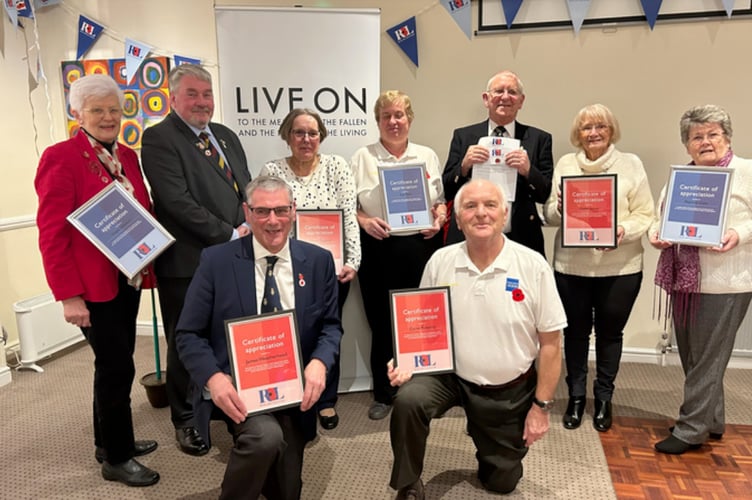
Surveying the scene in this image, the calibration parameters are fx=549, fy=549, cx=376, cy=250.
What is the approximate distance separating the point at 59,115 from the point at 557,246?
12.1 ft

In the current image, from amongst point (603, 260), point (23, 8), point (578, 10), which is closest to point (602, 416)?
point (603, 260)

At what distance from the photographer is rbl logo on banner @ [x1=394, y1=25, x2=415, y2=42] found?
3488 mm

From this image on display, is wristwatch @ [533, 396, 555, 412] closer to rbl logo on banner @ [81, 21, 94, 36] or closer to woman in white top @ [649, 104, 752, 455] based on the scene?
woman in white top @ [649, 104, 752, 455]

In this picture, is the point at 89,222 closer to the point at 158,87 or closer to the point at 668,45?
the point at 158,87

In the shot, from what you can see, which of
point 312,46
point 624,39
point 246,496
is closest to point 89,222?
point 246,496

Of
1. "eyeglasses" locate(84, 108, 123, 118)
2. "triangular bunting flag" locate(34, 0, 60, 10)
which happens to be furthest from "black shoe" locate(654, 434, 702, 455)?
"triangular bunting flag" locate(34, 0, 60, 10)

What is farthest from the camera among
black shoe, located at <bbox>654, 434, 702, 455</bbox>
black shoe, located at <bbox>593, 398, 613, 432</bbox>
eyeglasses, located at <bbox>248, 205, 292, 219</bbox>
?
black shoe, located at <bbox>593, 398, 613, 432</bbox>

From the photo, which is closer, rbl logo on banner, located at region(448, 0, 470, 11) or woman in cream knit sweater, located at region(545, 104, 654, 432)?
woman in cream knit sweater, located at region(545, 104, 654, 432)

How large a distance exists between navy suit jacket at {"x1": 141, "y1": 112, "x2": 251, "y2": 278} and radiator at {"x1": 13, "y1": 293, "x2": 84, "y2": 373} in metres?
1.78

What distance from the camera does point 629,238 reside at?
8.22ft

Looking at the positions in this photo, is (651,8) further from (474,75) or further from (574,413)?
(574,413)

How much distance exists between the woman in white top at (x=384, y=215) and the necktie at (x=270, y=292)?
89 cm

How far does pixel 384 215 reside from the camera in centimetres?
273

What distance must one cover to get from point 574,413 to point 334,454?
1208 millimetres
